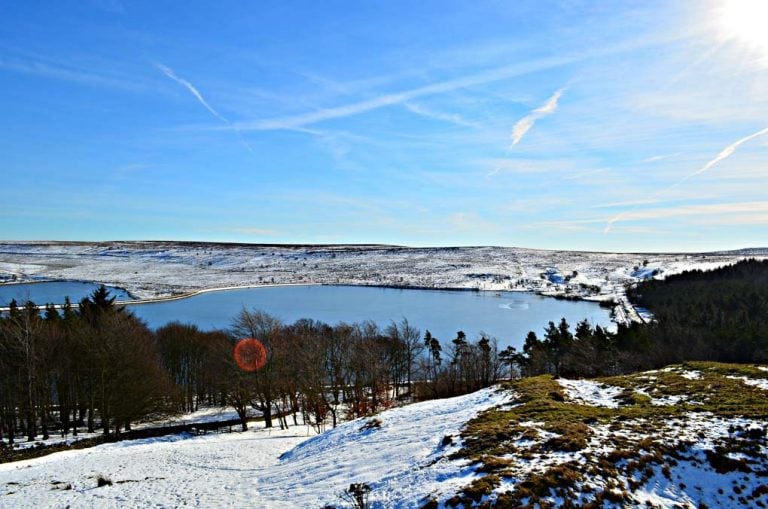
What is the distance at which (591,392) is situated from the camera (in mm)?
15195

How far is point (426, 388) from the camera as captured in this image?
36188mm

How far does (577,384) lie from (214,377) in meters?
27.7

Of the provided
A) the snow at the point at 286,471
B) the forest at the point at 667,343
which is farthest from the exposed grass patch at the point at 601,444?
the forest at the point at 667,343

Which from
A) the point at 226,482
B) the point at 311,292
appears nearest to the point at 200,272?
the point at 311,292

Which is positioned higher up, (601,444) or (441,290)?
(601,444)

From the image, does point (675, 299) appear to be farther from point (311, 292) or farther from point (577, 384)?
point (311, 292)

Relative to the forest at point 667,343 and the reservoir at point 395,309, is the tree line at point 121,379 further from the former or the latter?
the reservoir at point 395,309

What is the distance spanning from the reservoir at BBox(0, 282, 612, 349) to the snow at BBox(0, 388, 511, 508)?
185 feet

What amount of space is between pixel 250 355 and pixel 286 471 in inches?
686

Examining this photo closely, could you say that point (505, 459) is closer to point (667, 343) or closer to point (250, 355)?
point (250, 355)

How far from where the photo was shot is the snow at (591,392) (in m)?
14.0

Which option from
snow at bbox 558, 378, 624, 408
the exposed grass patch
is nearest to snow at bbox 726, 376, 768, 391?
the exposed grass patch

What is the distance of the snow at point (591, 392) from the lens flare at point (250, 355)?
19.3m

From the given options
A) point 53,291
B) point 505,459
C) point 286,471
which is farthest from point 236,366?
point 53,291
